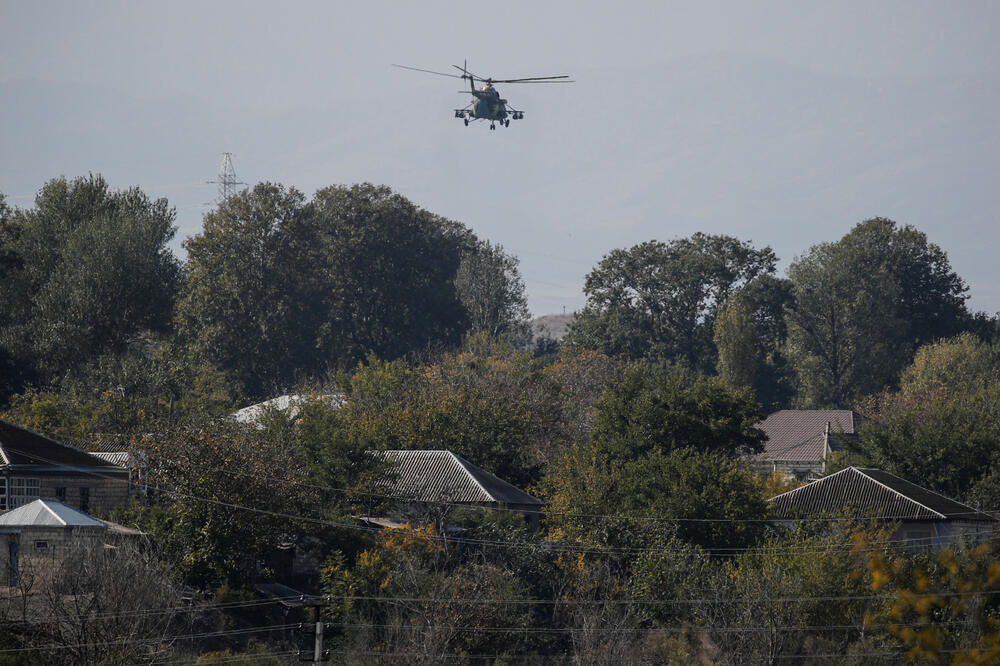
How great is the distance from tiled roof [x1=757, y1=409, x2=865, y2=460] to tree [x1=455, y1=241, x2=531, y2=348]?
29155 millimetres

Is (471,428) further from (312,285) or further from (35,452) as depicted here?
(312,285)

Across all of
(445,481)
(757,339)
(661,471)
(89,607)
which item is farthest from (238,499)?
(757,339)

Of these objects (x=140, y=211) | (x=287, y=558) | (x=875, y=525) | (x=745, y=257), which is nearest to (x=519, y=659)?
(x=287, y=558)

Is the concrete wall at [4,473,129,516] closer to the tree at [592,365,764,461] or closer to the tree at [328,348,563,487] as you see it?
the tree at [328,348,563,487]

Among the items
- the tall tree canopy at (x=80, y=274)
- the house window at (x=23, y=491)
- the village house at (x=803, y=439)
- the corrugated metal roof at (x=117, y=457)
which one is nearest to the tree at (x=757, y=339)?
the village house at (x=803, y=439)

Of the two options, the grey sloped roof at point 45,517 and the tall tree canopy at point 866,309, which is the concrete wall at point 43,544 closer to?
the grey sloped roof at point 45,517

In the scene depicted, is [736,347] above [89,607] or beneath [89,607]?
above

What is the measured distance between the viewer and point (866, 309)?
351ft

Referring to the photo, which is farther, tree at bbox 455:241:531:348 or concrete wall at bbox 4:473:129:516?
tree at bbox 455:241:531:348

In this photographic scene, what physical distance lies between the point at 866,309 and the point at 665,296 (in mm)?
16985

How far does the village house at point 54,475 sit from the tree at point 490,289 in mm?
64584

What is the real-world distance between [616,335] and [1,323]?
49.5 meters

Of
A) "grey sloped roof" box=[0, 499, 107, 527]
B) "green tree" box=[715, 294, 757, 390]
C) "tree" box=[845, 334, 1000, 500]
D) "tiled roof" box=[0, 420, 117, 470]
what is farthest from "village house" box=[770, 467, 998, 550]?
"green tree" box=[715, 294, 757, 390]

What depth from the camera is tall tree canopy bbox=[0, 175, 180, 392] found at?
77.6m
